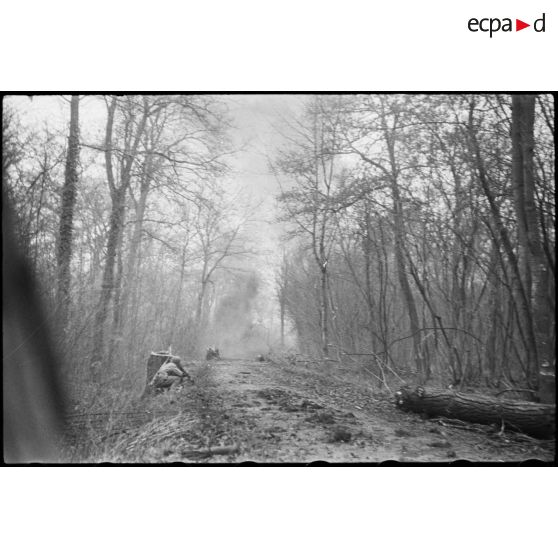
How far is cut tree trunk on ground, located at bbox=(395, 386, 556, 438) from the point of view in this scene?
2176mm

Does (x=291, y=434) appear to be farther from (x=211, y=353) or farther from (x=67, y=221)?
(x=67, y=221)

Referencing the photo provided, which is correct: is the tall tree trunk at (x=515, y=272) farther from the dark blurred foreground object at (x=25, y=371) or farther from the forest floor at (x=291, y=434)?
the dark blurred foreground object at (x=25, y=371)

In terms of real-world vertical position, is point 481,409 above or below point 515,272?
below

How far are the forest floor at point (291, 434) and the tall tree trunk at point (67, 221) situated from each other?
1.22 metres

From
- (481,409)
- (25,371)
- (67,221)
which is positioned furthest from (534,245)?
(25,371)

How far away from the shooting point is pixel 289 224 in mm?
3176

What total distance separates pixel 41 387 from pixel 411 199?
13.2ft

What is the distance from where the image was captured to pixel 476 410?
244 cm

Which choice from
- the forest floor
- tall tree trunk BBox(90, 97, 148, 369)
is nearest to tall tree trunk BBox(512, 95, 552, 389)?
the forest floor

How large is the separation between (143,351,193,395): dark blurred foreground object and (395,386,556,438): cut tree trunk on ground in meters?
2.32

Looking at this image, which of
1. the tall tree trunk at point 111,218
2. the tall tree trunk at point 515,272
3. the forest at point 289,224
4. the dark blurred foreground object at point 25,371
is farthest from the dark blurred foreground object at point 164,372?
the tall tree trunk at point 515,272

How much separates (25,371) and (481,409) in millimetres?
3904

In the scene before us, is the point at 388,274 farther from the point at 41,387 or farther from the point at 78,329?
the point at 41,387

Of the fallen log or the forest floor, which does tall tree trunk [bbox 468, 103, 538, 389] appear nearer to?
the forest floor
